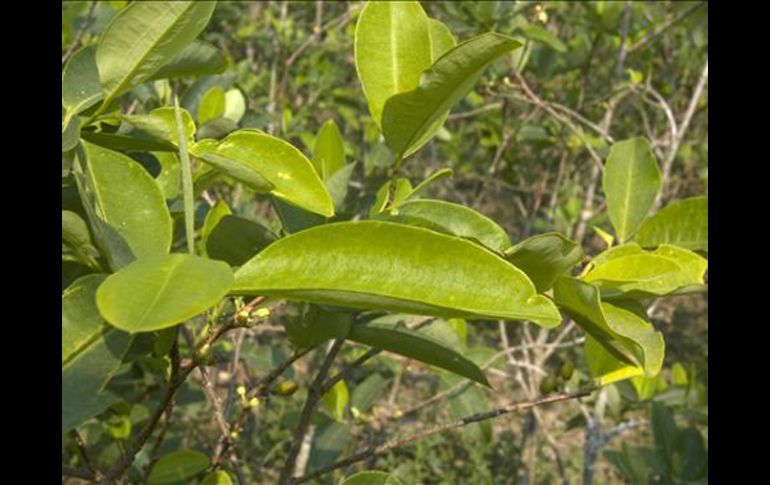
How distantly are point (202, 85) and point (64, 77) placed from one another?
78cm

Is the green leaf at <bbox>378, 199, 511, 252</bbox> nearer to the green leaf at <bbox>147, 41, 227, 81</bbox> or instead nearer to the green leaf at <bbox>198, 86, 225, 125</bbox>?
the green leaf at <bbox>147, 41, 227, 81</bbox>

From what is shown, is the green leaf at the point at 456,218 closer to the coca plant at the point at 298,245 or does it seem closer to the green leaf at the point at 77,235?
the coca plant at the point at 298,245

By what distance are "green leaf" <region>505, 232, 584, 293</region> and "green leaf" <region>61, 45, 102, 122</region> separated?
329 mm

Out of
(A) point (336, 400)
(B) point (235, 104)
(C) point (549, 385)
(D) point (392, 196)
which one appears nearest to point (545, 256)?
(D) point (392, 196)

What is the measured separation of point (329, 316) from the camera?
2.58 ft

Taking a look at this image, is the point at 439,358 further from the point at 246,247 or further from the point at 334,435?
the point at 334,435

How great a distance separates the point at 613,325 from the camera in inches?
30.9

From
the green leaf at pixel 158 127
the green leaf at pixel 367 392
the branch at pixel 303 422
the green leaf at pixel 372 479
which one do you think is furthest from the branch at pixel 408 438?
the green leaf at pixel 367 392

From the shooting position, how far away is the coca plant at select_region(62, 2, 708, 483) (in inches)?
23.2

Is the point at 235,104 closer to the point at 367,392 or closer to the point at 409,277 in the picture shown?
the point at 367,392

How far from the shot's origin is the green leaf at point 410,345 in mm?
810

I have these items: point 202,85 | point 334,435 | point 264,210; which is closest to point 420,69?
point 202,85

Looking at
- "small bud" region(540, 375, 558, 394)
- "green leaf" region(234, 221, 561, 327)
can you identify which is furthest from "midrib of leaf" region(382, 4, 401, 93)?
"small bud" region(540, 375, 558, 394)

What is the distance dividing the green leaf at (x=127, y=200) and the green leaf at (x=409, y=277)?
14cm
